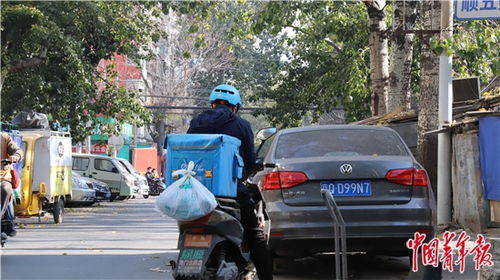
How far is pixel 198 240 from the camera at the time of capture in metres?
6.77

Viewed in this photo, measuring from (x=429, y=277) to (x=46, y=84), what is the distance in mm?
20747

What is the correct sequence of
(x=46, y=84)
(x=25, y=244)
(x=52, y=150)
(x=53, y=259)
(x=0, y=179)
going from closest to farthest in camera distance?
(x=0, y=179) → (x=53, y=259) → (x=25, y=244) → (x=52, y=150) → (x=46, y=84)

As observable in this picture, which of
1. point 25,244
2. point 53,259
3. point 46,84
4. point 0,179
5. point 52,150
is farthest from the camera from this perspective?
point 46,84

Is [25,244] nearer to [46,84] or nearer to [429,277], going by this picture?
[429,277]

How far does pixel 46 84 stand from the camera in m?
27.5

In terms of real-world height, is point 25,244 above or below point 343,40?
below

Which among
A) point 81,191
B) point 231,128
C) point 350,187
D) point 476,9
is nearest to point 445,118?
point 476,9

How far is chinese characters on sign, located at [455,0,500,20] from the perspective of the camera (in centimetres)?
1203

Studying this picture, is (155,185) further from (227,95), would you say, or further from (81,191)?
(227,95)

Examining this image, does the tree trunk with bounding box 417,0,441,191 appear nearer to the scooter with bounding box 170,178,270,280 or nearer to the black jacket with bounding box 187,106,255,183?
the black jacket with bounding box 187,106,255,183

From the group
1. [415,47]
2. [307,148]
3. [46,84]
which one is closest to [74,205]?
[46,84]

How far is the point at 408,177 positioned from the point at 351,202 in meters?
0.60

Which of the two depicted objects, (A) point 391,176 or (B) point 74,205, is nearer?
(A) point 391,176

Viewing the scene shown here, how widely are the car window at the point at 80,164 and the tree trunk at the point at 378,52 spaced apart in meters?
15.0
